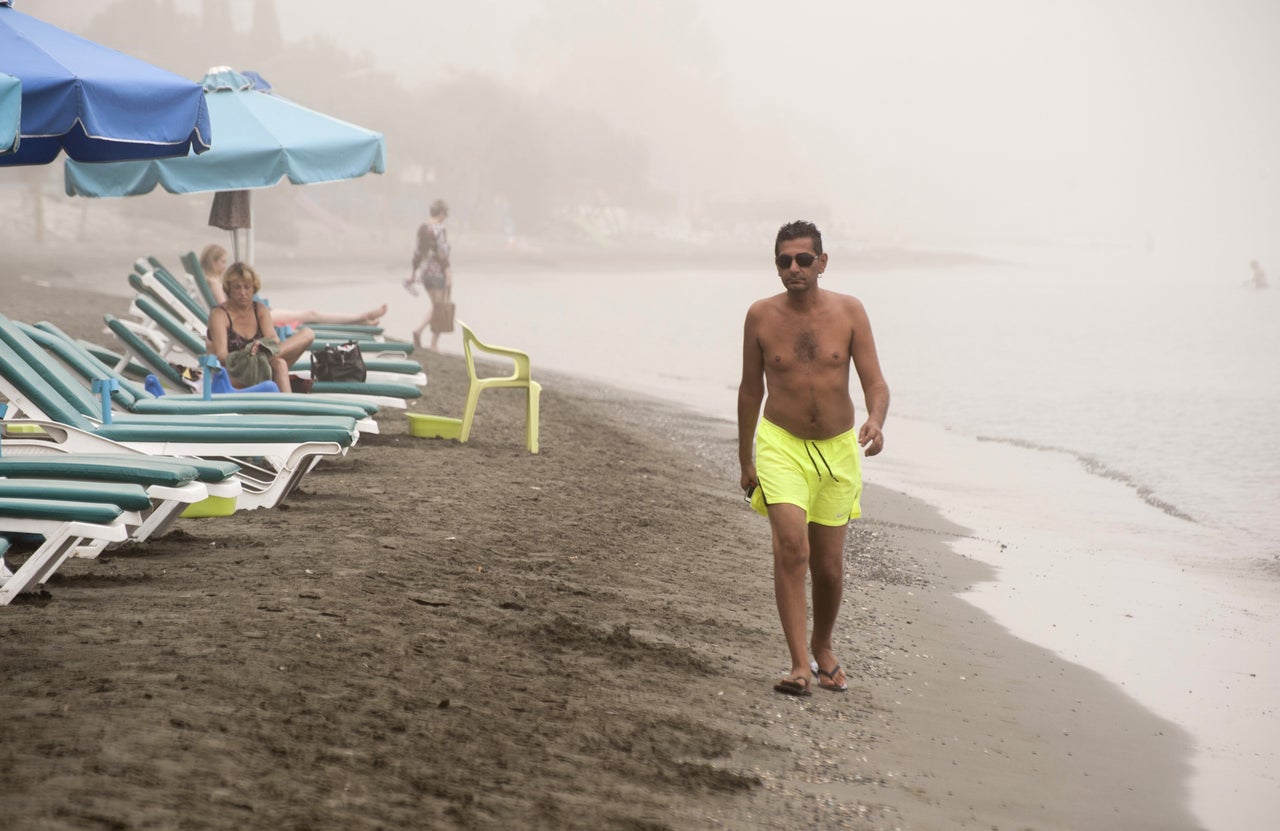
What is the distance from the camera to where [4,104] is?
13.7ft

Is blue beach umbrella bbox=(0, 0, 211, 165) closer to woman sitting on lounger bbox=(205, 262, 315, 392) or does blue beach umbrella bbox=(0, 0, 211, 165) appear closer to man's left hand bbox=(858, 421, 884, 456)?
woman sitting on lounger bbox=(205, 262, 315, 392)

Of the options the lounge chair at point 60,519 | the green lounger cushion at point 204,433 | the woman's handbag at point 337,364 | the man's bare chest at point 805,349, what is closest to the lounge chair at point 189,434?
the green lounger cushion at point 204,433

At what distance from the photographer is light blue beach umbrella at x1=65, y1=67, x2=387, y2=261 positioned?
885cm

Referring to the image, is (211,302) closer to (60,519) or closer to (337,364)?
(337,364)

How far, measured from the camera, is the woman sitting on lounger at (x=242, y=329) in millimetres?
8633

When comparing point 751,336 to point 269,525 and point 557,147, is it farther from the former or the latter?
point 557,147

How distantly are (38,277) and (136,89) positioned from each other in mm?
28776

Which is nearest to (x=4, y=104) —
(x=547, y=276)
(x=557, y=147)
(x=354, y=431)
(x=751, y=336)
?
(x=751, y=336)

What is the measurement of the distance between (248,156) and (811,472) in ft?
18.1

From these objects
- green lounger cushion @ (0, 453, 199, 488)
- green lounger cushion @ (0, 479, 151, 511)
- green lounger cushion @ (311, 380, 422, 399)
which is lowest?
green lounger cushion @ (311, 380, 422, 399)

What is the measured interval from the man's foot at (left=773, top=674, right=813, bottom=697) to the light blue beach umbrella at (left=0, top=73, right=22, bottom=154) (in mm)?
2907

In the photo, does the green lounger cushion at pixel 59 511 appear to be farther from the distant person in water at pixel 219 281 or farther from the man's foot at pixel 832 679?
the distant person in water at pixel 219 281

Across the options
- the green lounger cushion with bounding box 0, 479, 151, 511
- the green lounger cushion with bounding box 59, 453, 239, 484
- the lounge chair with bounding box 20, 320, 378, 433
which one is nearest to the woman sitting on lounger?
the lounge chair with bounding box 20, 320, 378, 433

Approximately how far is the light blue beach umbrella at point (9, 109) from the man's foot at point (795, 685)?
291cm
